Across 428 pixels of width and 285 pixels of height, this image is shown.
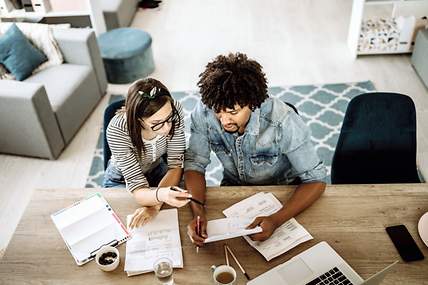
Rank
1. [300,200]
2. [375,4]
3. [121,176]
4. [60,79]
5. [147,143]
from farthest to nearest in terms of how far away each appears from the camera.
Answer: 1. [375,4]
2. [60,79]
3. [121,176]
4. [147,143]
5. [300,200]

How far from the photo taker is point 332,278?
1.49 metres

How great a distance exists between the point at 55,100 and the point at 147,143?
1.53 meters

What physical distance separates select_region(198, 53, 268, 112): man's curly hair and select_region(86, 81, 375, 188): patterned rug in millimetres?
1392

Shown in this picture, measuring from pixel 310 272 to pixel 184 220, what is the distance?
50cm

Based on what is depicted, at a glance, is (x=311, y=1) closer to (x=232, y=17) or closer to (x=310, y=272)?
(x=232, y=17)

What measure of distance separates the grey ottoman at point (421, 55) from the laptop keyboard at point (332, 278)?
261cm

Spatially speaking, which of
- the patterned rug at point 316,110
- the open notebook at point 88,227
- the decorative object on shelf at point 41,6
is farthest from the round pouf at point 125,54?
the open notebook at point 88,227

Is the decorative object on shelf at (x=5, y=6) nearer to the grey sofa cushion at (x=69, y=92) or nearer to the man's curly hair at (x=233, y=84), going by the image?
the grey sofa cushion at (x=69, y=92)

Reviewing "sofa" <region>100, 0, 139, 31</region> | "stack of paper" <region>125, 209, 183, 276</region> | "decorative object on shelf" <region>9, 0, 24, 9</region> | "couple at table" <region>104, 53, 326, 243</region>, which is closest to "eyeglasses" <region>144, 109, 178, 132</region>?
"couple at table" <region>104, 53, 326, 243</region>

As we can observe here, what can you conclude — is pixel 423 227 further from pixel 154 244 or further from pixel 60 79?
pixel 60 79

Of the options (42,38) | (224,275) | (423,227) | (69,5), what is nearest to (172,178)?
(224,275)

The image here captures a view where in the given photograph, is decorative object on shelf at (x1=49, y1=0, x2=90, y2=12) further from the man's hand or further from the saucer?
the saucer

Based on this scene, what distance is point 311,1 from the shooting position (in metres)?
5.05

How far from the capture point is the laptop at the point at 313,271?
149cm
